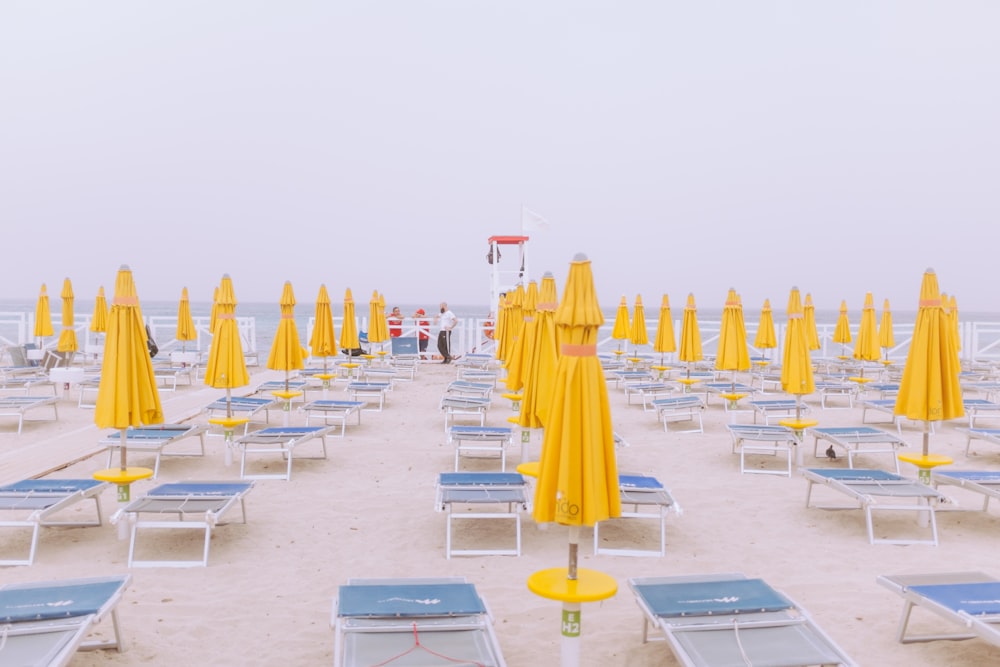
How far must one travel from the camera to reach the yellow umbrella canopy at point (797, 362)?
8016 millimetres

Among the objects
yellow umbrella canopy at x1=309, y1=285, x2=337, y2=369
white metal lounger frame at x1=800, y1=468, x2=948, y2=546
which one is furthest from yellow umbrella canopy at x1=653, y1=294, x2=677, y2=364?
white metal lounger frame at x1=800, y1=468, x2=948, y2=546

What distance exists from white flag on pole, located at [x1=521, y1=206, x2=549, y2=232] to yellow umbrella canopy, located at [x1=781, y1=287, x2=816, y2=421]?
12.2m

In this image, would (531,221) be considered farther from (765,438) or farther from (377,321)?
(765,438)

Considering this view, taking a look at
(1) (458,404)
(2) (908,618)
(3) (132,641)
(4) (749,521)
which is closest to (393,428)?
(1) (458,404)

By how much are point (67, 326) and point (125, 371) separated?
11268 millimetres

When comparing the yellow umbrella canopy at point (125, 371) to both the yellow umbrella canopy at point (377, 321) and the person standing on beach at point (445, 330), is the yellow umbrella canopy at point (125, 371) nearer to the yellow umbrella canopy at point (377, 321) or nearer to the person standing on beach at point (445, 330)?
the yellow umbrella canopy at point (377, 321)

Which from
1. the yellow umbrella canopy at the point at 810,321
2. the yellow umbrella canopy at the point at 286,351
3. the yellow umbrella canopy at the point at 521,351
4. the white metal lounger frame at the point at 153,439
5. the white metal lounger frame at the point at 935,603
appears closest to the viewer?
the white metal lounger frame at the point at 935,603

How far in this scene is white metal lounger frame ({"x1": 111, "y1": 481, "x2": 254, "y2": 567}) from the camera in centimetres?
520

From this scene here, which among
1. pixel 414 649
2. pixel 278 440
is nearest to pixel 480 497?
pixel 414 649

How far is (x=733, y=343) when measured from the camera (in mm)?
10477

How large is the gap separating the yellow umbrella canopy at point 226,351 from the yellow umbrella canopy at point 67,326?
7.77m

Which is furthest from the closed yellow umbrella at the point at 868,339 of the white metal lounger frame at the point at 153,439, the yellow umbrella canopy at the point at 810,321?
the white metal lounger frame at the point at 153,439

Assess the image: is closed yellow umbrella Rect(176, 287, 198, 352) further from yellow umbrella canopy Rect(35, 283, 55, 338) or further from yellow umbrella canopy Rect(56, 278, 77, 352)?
yellow umbrella canopy Rect(35, 283, 55, 338)

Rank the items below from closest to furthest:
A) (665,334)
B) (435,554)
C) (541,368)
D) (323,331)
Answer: (435,554), (541,368), (323,331), (665,334)
